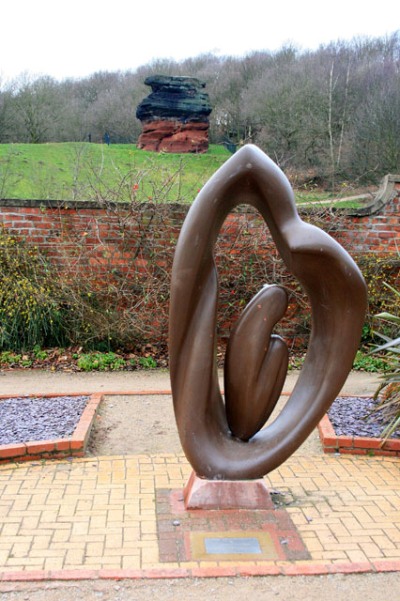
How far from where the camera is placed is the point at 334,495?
14.9 ft

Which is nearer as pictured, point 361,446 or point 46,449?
point 46,449

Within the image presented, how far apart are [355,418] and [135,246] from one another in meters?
4.32

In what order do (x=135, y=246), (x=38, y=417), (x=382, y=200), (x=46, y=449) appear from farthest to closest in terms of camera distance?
(x=382, y=200)
(x=135, y=246)
(x=38, y=417)
(x=46, y=449)

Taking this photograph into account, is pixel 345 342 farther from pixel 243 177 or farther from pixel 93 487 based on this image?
pixel 93 487

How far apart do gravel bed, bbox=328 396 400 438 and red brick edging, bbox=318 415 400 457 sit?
0.67 feet

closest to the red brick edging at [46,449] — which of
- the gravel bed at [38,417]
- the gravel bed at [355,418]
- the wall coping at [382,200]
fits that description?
the gravel bed at [38,417]

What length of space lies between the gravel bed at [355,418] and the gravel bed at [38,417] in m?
2.46

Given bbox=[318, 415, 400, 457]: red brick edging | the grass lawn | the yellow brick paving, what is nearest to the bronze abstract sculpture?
the yellow brick paving

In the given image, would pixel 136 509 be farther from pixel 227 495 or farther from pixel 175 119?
pixel 175 119

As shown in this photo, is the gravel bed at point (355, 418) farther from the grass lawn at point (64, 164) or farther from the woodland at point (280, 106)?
the woodland at point (280, 106)

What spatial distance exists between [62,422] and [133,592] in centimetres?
270

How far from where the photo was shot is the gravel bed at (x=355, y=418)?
5688mm

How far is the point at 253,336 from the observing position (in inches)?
164

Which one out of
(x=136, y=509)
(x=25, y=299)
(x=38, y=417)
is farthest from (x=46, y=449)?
(x=25, y=299)
